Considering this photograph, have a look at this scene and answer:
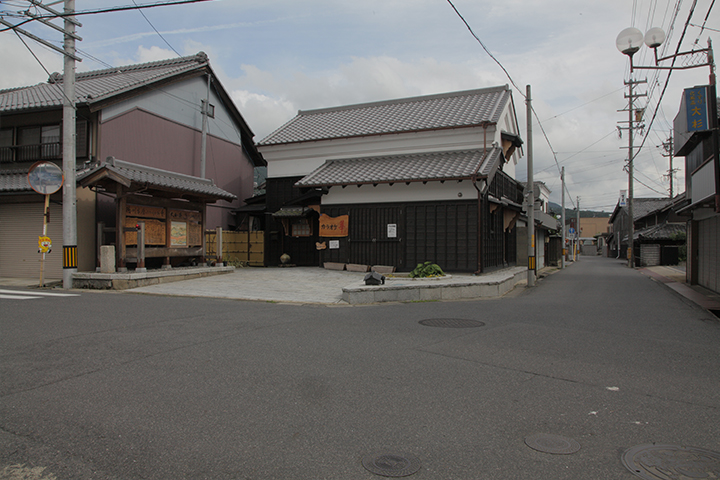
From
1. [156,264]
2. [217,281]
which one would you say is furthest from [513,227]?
[156,264]

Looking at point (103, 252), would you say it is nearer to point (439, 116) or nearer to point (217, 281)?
point (217, 281)

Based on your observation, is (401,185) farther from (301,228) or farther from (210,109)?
(210,109)

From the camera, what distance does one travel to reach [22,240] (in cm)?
1709

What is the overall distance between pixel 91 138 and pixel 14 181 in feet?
10.4

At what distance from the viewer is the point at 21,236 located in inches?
673

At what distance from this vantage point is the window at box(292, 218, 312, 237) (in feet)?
72.6

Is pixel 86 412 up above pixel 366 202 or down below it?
below

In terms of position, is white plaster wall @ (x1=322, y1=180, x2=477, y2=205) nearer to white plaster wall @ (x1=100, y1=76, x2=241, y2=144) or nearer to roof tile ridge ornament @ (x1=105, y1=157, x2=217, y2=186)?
roof tile ridge ornament @ (x1=105, y1=157, x2=217, y2=186)

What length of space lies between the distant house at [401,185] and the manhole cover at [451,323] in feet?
27.2

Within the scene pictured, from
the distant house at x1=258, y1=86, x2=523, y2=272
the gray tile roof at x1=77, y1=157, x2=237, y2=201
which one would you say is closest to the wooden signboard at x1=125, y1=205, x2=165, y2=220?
the gray tile roof at x1=77, y1=157, x2=237, y2=201

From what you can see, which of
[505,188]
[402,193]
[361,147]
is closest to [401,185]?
[402,193]

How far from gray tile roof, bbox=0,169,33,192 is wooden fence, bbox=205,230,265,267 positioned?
7781 mm

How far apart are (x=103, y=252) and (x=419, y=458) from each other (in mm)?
13885

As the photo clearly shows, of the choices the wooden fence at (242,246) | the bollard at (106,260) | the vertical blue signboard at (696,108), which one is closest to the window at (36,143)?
the bollard at (106,260)
